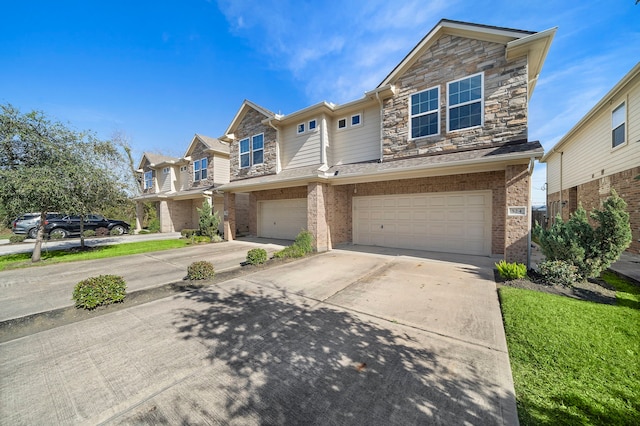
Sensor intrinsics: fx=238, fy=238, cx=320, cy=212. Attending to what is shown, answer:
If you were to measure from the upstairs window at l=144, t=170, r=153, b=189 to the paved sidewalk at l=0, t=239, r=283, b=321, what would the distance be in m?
16.7

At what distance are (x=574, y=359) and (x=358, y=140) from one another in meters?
9.71

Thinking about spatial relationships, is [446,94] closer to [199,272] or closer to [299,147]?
[299,147]

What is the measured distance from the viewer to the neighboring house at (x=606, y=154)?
8.40 metres

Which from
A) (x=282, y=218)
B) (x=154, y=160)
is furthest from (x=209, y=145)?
(x=154, y=160)

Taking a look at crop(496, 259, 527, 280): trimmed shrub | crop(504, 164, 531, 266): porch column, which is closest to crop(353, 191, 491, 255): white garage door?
crop(504, 164, 531, 266): porch column

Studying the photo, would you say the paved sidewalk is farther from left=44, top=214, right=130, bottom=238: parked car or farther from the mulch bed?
left=44, top=214, right=130, bottom=238: parked car

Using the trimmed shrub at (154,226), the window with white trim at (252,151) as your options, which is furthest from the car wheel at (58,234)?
the window with white trim at (252,151)

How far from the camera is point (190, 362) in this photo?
2.92 metres

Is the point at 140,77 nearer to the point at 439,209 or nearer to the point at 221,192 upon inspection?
the point at 221,192

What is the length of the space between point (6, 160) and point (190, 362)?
37.5ft

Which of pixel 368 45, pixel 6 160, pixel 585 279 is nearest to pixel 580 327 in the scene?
pixel 585 279

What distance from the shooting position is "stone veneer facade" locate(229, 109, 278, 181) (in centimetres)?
1310

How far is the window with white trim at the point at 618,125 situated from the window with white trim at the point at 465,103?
620 cm

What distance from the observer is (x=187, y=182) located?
20.2 m
